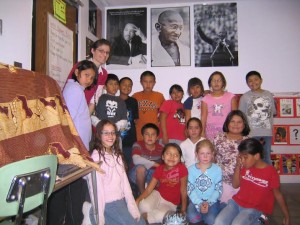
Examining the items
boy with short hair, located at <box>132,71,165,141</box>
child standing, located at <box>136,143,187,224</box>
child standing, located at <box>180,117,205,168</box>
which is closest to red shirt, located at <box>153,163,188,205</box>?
child standing, located at <box>136,143,187,224</box>

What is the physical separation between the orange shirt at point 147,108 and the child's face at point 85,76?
1.16 m

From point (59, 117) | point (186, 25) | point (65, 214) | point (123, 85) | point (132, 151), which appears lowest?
point (65, 214)

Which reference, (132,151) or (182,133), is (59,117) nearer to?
(132,151)

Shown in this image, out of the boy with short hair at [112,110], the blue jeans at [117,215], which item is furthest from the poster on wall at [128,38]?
the blue jeans at [117,215]

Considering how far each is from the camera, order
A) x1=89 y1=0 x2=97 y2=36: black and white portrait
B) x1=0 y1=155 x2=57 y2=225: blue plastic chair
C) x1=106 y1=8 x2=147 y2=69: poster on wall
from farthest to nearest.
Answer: x1=106 y1=8 x2=147 y2=69: poster on wall
x1=89 y1=0 x2=97 y2=36: black and white portrait
x1=0 y1=155 x2=57 y2=225: blue plastic chair

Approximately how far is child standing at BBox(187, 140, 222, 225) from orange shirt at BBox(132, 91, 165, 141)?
2.85 ft

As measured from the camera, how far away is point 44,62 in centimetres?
253

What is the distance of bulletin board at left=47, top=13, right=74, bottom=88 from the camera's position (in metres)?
2.63

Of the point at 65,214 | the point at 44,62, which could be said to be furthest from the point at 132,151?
the point at 44,62

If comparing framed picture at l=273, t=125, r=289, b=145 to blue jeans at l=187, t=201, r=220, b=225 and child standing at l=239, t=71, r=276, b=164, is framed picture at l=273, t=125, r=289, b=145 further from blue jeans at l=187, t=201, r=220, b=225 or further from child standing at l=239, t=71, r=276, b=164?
blue jeans at l=187, t=201, r=220, b=225

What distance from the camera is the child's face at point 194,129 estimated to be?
9.28 ft

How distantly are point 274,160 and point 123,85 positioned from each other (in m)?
2.48

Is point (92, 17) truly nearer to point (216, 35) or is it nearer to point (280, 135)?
point (216, 35)

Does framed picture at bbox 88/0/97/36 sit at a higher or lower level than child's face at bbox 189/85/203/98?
higher
